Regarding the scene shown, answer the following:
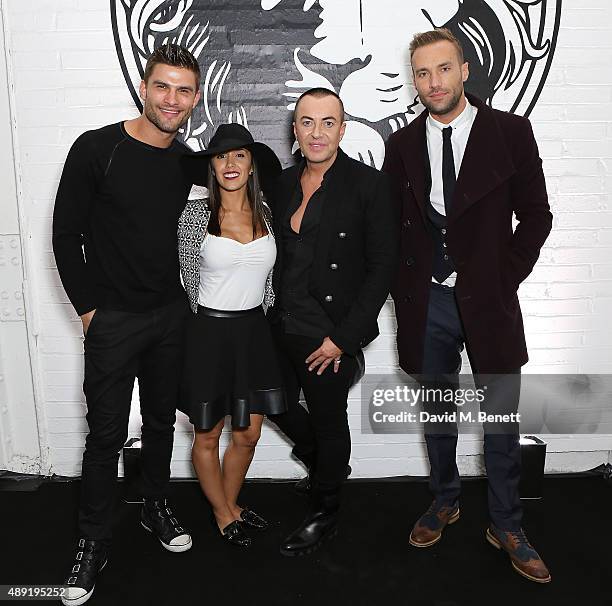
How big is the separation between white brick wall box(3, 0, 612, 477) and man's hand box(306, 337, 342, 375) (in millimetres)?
852

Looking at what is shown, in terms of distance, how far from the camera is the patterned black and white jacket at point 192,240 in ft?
7.52

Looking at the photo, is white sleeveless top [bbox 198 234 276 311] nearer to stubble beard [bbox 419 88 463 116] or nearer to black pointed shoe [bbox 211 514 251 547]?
stubble beard [bbox 419 88 463 116]

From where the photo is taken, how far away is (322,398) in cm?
245

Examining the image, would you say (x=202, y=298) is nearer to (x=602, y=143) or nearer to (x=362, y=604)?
(x=362, y=604)

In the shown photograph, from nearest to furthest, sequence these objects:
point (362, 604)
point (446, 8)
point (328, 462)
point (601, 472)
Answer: point (362, 604), point (328, 462), point (446, 8), point (601, 472)

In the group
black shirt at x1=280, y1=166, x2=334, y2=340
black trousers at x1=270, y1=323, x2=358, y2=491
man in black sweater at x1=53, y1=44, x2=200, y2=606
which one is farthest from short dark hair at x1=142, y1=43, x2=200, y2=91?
black trousers at x1=270, y1=323, x2=358, y2=491

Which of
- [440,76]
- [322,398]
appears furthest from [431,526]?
[440,76]

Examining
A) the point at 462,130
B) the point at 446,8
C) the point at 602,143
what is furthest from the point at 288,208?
the point at 602,143

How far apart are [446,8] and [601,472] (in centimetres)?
243

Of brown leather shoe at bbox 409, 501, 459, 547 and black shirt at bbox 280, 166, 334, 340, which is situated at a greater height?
black shirt at bbox 280, 166, 334, 340

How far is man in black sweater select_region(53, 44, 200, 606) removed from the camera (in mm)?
2232

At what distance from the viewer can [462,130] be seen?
234 cm

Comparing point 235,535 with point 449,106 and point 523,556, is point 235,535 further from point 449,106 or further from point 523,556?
point 449,106

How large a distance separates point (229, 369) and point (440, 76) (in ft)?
4.28
